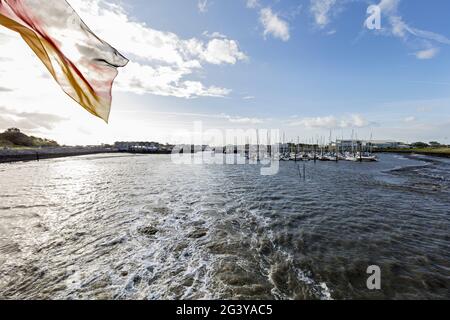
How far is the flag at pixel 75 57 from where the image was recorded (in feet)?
9.74

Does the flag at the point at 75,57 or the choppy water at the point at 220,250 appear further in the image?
the choppy water at the point at 220,250

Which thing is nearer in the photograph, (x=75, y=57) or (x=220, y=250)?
(x=75, y=57)

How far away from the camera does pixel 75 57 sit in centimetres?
327

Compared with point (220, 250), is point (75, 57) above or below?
above

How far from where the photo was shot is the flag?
2.97 m

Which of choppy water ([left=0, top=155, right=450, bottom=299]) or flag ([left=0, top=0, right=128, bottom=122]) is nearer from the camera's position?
flag ([left=0, top=0, right=128, bottom=122])

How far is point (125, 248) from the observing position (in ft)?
29.1

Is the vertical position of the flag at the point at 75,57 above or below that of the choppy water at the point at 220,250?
above

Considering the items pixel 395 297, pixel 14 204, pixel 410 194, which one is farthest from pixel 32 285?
pixel 410 194

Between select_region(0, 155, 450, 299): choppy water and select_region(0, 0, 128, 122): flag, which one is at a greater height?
select_region(0, 0, 128, 122): flag
